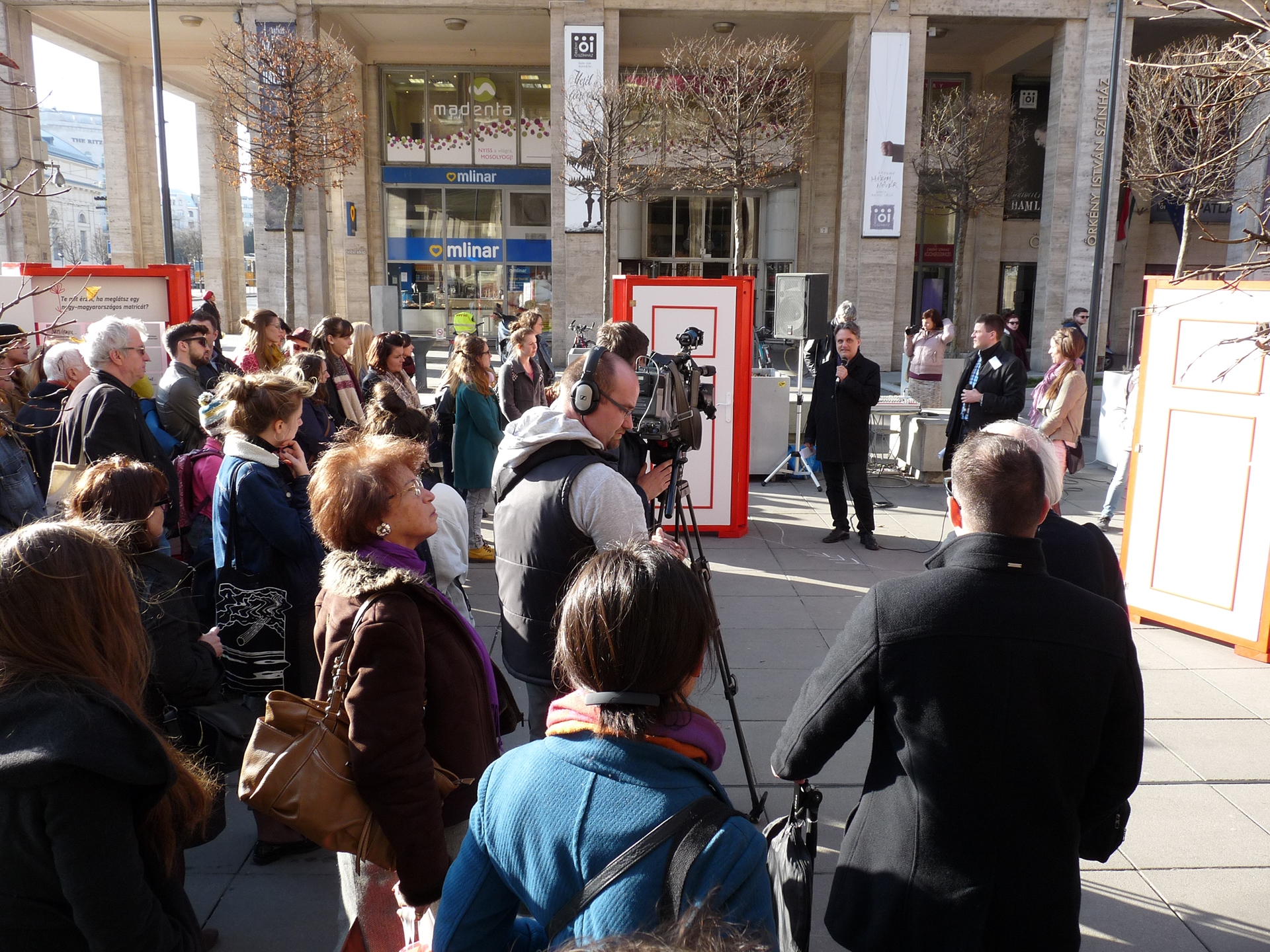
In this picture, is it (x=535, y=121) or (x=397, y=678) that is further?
(x=535, y=121)

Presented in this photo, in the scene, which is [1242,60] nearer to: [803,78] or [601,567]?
[601,567]

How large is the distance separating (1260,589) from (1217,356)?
142 centimetres

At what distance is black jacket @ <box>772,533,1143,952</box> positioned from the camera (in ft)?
6.82

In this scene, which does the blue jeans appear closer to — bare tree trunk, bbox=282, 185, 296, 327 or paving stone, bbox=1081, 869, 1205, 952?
paving stone, bbox=1081, 869, 1205, 952

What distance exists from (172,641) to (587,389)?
1.59 meters

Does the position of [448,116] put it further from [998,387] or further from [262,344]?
[998,387]

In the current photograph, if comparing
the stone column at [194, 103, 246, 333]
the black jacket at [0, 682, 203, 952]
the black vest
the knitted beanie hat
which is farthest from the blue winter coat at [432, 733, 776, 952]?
the stone column at [194, 103, 246, 333]

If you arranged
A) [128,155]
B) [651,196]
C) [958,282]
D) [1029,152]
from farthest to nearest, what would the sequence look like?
[1029,152] → [958,282] → [128,155] → [651,196]

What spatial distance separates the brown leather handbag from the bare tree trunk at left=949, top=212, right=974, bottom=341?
86.8 feet

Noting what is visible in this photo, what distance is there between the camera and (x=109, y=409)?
4.99 meters

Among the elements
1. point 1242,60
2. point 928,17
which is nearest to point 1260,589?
point 1242,60

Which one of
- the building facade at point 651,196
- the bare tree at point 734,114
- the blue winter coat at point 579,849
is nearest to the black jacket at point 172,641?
the blue winter coat at point 579,849

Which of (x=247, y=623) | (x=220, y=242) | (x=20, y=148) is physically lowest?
(x=247, y=623)

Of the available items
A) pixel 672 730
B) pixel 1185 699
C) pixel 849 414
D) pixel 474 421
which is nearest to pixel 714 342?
pixel 849 414
